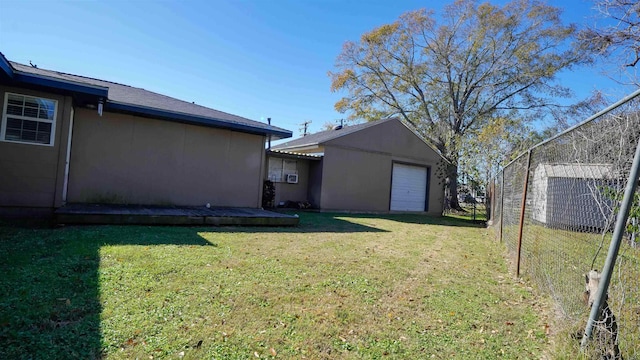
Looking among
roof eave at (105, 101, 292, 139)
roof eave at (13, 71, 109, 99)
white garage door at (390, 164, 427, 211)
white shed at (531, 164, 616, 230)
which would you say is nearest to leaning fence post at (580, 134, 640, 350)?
white shed at (531, 164, 616, 230)

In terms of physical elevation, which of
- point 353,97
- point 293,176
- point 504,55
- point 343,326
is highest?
point 504,55

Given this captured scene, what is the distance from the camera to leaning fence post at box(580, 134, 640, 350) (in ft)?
6.64

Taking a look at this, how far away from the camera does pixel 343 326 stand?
2.97 metres

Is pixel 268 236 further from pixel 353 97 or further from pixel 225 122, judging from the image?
pixel 353 97

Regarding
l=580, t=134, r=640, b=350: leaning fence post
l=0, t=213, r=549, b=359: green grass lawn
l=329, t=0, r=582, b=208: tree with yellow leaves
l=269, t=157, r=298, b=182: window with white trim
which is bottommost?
l=0, t=213, r=549, b=359: green grass lawn

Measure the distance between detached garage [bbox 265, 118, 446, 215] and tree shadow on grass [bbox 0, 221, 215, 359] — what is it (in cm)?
853

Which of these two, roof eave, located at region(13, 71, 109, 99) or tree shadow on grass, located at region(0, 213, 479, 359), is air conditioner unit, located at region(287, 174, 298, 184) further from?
tree shadow on grass, located at region(0, 213, 479, 359)

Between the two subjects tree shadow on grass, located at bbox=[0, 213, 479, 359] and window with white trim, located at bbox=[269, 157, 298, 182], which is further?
window with white trim, located at bbox=[269, 157, 298, 182]

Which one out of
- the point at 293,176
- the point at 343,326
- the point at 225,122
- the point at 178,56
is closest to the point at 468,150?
the point at 293,176

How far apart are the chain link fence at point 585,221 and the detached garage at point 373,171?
931 centimetres

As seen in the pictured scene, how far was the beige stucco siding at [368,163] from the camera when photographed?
1397 cm

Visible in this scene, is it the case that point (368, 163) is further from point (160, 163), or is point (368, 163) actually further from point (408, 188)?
point (160, 163)

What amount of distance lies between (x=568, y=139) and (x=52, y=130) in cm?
882

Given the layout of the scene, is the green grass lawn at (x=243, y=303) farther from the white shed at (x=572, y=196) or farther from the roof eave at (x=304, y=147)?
the roof eave at (x=304, y=147)
